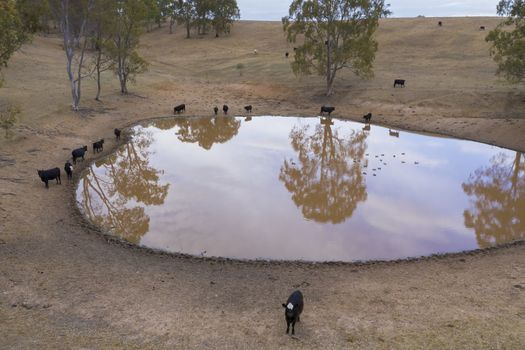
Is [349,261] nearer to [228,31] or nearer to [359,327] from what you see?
[359,327]

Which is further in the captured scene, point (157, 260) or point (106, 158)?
point (106, 158)

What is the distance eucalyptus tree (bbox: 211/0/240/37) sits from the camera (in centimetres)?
8344

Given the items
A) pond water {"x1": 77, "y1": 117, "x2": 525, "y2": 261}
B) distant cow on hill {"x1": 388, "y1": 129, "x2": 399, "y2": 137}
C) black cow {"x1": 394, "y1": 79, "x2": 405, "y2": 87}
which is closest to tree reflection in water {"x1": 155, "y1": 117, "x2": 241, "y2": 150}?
pond water {"x1": 77, "y1": 117, "x2": 525, "y2": 261}

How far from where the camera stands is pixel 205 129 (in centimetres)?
3584

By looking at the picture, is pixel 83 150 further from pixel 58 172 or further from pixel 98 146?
pixel 58 172

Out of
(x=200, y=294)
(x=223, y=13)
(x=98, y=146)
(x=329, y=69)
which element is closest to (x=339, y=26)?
(x=329, y=69)

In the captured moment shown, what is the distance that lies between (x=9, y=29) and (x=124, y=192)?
9.01 meters

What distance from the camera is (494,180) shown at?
2408cm

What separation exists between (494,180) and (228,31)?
235 feet

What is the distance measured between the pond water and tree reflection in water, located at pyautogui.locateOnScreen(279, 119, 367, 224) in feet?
0.23

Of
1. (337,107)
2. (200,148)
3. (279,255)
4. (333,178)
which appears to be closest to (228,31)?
(337,107)

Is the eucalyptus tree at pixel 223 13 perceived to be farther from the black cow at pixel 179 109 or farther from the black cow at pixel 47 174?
the black cow at pixel 47 174

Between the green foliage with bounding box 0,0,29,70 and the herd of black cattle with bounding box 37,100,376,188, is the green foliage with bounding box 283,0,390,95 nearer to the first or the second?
the herd of black cattle with bounding box 37,100,376,188

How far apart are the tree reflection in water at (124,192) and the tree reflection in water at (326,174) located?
23.8 ft
